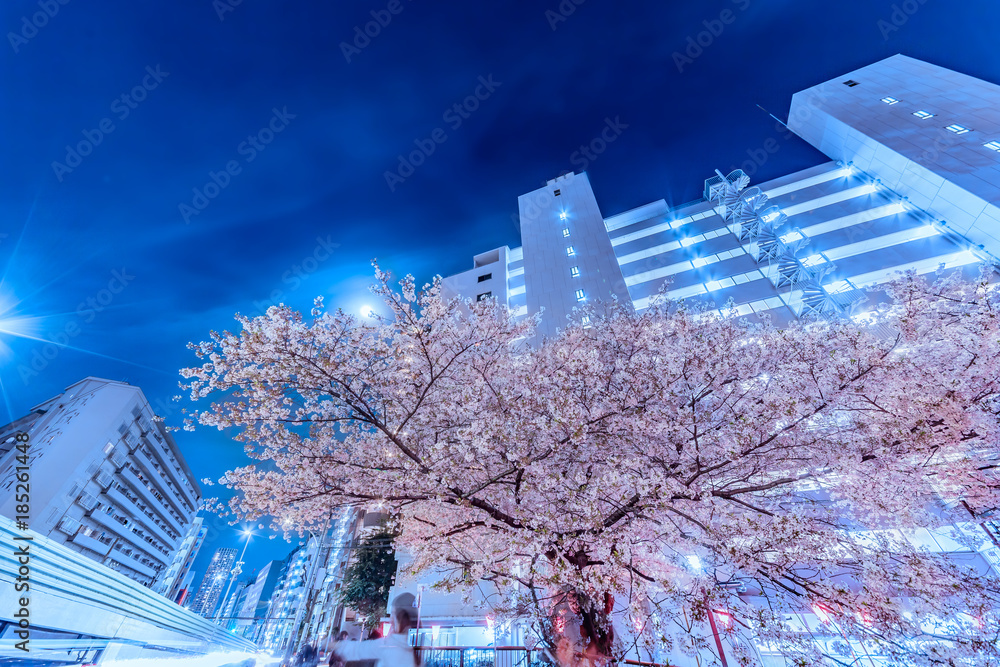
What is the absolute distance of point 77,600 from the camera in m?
7.80

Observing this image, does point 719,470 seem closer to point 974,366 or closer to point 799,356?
point 799,356

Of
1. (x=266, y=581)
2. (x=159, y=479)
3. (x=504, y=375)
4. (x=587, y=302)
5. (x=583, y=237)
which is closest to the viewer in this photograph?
(x=504, y=375)

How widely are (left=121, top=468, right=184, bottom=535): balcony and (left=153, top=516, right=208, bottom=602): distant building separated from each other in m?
5.46

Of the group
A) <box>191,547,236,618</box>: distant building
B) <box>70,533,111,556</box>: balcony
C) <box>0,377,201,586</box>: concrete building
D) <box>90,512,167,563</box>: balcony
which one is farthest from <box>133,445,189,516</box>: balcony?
<box>191,547,236,618</box>: distant building

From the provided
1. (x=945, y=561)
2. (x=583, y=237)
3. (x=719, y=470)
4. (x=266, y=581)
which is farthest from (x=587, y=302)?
(x=266, y=581)

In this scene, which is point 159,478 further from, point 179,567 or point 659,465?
point 659,465

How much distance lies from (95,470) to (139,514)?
18.6 meters

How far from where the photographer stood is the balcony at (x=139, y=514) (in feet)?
116

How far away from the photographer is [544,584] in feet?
24.0

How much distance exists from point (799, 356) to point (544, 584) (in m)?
8.25

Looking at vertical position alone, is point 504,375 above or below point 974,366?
above

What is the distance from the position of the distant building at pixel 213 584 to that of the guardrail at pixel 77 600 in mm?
204753

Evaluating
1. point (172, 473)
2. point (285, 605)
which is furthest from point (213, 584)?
point (172, 473)

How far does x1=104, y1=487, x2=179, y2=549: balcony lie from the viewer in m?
35.3
